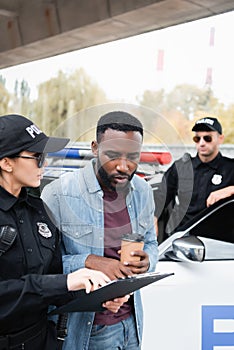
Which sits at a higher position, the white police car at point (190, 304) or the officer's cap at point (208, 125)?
the officer's cap at point (208, 125)

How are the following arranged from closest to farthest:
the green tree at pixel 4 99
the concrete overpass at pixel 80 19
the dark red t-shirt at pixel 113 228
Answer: the dark red t-shirt at pixel 113 228 → the concrete overpass at pixel 80 19 → the green tree at pixel 4 99

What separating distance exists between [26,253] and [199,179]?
1.81m

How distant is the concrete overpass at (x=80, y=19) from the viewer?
6.11 meters

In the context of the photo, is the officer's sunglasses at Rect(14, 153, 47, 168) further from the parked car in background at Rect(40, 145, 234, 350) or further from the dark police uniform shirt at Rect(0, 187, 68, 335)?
the parked car in background at Rect(40, 145, 234, 350)

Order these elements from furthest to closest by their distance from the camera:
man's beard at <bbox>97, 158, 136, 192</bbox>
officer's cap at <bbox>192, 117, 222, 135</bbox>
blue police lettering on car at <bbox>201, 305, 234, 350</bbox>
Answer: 1. officer's cap at <bbox>192, 117, 222, 135</bbox>
2. blue police lettering on car at <bbox>201, 305, 234, 350</bbox>
3. man's beard at <bbox>97, 158, 136, 192</bbox>

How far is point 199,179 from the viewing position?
10.2 ft

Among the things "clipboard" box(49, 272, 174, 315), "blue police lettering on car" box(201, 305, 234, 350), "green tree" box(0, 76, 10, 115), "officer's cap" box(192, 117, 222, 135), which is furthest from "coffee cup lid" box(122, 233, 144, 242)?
"green tree" box(0, 76, 10, 115)

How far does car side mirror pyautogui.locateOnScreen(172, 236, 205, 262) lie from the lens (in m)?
2.37

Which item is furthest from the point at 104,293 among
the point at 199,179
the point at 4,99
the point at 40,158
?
the point at 4,99

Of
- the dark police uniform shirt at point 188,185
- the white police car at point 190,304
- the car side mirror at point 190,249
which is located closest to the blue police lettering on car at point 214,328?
the white police car at point 190,304

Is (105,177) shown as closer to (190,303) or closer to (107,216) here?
(107,216)

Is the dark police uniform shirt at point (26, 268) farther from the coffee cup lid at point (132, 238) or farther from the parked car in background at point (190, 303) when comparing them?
the parked car in background at point (190, 303)

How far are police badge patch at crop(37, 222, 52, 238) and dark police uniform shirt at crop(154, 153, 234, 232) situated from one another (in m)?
0.55

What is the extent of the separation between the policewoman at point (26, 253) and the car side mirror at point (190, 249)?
0.90m
